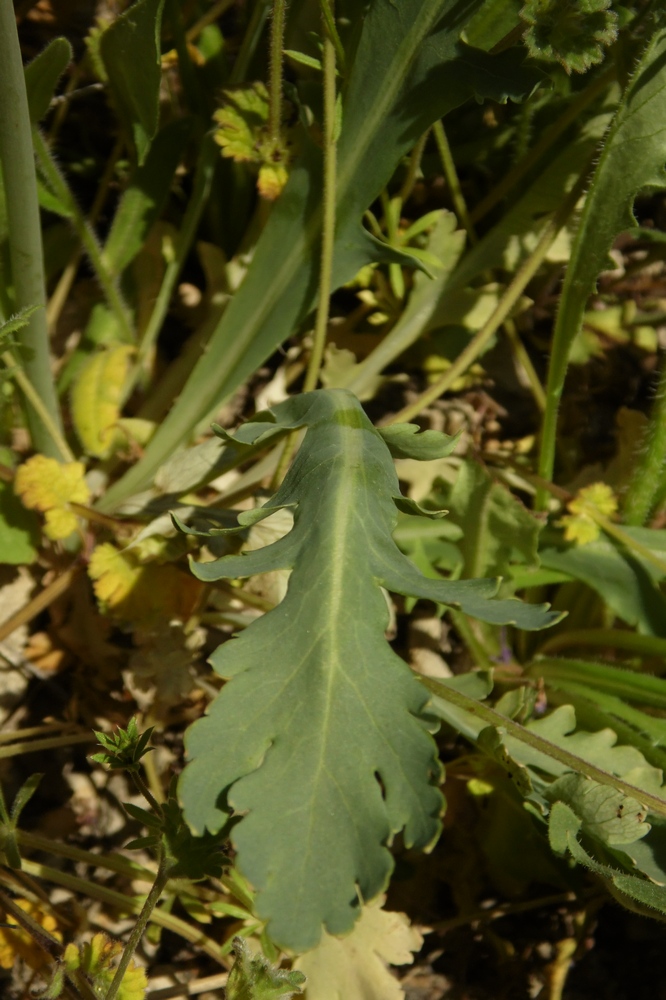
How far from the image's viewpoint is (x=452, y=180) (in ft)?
6.13

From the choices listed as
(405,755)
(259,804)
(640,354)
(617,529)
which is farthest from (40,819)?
(640,354)

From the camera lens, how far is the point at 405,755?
1.11m

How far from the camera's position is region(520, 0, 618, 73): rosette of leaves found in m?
1.34

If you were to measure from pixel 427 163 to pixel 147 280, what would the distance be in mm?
699

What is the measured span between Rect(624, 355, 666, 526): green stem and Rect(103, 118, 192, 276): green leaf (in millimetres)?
1133

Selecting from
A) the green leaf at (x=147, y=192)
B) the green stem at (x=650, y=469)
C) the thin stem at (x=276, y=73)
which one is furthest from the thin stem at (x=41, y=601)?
the green stem at (x=650, y=469)

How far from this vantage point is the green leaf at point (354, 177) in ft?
4.78

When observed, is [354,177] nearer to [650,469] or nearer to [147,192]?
[147,192]

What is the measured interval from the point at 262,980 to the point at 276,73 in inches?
58.0

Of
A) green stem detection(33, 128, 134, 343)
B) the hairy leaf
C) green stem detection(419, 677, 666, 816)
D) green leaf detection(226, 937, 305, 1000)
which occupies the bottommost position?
green leaf detection(226, 937, 305, 1000)

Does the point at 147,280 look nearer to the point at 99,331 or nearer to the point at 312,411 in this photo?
the point at 99,331

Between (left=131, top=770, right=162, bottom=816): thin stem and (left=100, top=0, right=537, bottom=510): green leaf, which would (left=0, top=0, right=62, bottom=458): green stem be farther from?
(left=131, top=770, right=162, bottom=816): thin stem

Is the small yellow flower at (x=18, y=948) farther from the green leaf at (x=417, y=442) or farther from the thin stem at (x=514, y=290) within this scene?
the thin stem at (x=514, y=290)

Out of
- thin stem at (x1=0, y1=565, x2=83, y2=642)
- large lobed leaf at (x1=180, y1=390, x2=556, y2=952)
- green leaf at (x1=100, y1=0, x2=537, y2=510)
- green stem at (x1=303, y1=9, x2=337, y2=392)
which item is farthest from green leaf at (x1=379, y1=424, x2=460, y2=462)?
thin stem at (x1=0, y1=565, x2=83, y2=642)
